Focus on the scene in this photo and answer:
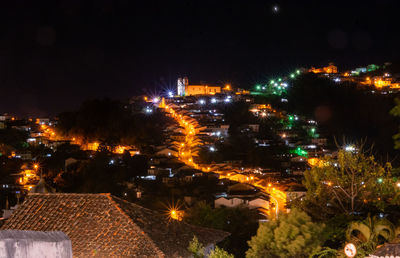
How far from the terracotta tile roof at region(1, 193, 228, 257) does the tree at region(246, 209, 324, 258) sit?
143 cm

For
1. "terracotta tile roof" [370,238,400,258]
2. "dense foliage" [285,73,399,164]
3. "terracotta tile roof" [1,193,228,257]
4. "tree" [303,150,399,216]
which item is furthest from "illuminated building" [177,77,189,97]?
"terracotta tile roof" [370,238,400,258]

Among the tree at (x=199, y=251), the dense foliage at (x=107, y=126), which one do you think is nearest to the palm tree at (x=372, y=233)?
the tree at (x=199, y=251)

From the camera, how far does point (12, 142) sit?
4709 centimetres

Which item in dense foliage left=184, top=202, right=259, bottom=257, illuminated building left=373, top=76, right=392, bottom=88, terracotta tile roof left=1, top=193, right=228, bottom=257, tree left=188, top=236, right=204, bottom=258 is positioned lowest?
dense foliage left=184, top=202, right=259, bottom=257

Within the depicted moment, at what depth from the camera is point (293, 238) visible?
8.28 meters

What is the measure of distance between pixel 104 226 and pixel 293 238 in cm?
363

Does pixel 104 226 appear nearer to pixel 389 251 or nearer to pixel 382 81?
pixel 389 251

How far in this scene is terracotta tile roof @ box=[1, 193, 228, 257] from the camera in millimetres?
7797

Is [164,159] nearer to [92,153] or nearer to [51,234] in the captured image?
[92,153]

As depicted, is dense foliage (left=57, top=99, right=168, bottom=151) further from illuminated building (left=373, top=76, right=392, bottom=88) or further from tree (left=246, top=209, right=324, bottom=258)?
tree (left=246, top=209, right=324, bottom=258)

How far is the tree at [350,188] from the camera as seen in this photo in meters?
11.8

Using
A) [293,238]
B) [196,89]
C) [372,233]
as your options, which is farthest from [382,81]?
[293,238]

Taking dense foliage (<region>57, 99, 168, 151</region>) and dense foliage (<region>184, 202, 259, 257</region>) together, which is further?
dense foliage (<region>57, 99, 168, 151</region>)

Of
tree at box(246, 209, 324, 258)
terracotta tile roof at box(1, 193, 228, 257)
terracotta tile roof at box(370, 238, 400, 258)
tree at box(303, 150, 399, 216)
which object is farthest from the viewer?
tree at box(303, 150, 399, 216)
